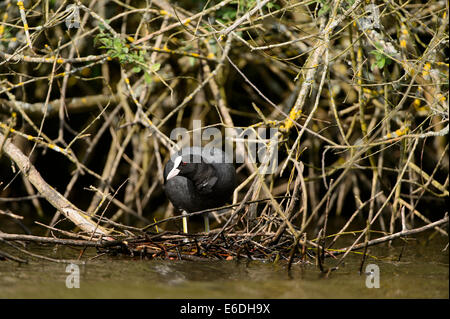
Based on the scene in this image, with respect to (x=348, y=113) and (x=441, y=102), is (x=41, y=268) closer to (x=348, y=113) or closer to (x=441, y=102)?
(x=441, y=102)

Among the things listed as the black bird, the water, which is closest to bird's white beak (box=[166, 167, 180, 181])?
the black bird

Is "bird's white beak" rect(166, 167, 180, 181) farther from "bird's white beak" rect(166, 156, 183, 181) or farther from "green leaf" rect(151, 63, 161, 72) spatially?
"green leaf" rect(151, 63, 161, 72)

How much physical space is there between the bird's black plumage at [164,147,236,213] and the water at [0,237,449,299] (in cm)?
78

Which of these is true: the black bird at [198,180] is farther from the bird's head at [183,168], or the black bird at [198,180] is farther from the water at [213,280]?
the water at [213,280]

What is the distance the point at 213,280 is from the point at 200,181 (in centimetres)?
122

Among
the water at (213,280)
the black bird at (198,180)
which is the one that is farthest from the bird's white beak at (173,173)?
the water at (213,280)

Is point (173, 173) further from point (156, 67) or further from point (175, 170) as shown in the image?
point (156, 67)

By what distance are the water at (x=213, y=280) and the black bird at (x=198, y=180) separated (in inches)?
30.6

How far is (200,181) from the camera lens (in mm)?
4691

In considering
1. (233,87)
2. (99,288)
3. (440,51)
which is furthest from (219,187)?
(233,87)

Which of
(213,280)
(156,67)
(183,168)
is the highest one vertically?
(156,67)

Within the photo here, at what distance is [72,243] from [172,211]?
295cm

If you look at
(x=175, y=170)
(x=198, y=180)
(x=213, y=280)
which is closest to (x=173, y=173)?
(x=175, y=170)
